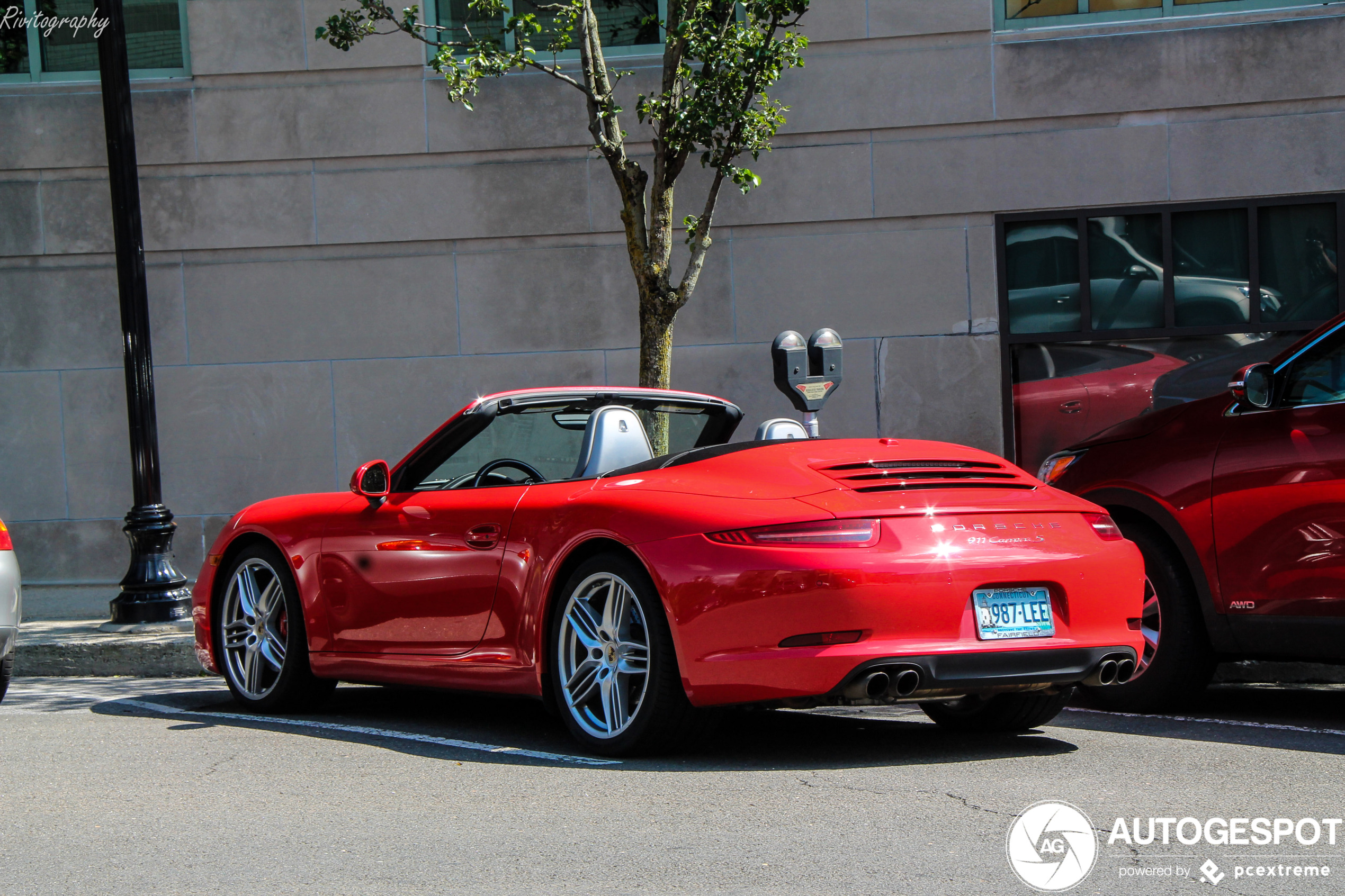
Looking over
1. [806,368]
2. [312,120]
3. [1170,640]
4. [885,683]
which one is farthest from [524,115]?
[885,683]

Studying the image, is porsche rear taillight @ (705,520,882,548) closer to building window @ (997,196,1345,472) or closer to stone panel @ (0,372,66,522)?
building window @ (997,196,1345,472)

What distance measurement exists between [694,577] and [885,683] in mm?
727

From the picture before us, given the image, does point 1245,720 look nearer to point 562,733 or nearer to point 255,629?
point 562,733

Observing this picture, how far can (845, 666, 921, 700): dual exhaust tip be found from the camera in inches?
191

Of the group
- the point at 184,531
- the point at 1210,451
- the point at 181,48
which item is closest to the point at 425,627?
the point at 1210,451

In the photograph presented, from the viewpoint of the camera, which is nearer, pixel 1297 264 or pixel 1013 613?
pixel 1013 613

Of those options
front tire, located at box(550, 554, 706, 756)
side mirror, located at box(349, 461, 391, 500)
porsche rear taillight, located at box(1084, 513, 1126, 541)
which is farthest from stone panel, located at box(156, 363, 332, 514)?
porsche rear taillight, located at box(1084, 513, 1126, 541)

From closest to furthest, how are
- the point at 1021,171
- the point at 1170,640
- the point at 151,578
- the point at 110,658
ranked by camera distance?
1. the point at 1170,640
2. the point at 110,658
3. the point at 151,578
4. the point at 1021,171

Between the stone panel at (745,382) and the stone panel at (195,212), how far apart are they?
3186 millimetres

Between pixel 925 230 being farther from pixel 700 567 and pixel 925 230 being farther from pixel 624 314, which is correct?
pixel 700 567

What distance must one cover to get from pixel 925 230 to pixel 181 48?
6.97m

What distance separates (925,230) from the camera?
12977mm

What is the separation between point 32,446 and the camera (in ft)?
45.1

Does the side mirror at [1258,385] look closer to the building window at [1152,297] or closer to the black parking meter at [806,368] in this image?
the black parking meter at [806,368]
